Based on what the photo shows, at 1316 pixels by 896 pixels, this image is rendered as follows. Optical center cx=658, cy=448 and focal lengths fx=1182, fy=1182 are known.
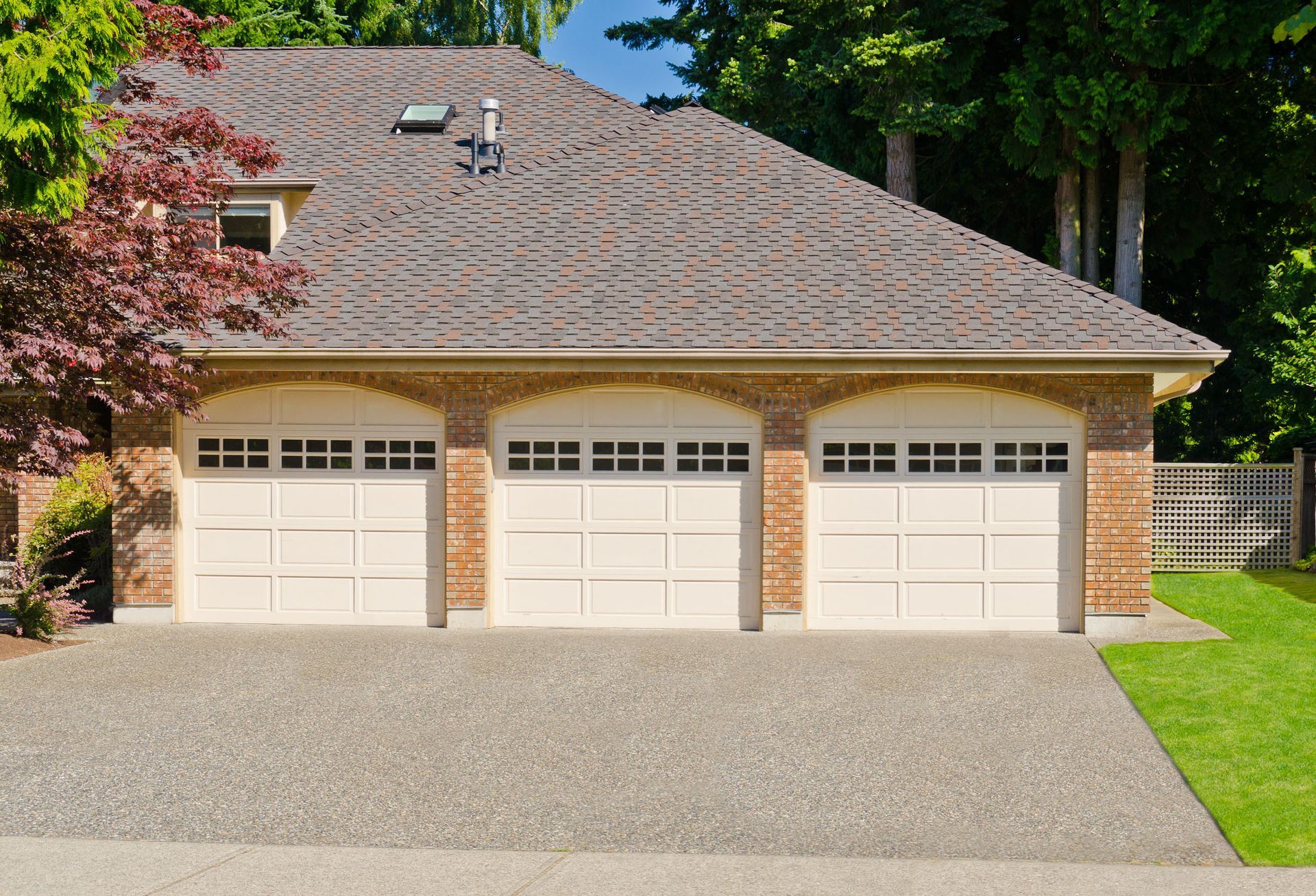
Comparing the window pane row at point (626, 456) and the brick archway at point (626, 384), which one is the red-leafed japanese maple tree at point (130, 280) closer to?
the brick archway at point (626, 384)

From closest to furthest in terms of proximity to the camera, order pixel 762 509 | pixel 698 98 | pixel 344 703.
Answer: pixel 344 703
pixel 762 509
pixel 698 98

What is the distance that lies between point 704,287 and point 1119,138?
11.3 metres

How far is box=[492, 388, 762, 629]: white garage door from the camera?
12773mm

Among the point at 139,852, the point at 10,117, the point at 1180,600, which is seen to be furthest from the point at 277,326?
the point at 1180,600

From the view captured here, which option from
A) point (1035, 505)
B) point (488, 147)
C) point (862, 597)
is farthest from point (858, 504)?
point (488, 147)

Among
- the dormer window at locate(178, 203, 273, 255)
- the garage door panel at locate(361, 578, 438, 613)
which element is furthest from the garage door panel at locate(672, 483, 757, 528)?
the dormer window at locate(178, 203, 273, 255)

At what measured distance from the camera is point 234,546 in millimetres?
13180

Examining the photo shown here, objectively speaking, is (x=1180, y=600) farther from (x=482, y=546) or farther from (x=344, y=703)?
(x=344, y=703)

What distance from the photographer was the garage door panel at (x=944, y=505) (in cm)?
1270

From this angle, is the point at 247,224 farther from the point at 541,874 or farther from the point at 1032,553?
the point at 541,874

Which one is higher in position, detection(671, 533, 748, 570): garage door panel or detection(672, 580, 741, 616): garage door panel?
detection(671, 533, 748, 570): garage door panel

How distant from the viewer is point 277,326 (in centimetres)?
1277

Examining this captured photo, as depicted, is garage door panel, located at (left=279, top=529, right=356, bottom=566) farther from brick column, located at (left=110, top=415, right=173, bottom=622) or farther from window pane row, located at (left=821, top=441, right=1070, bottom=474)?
window pane row, located at (left=821, top=441, right=1070, bottom=474)

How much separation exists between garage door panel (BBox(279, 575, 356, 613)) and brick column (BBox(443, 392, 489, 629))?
1233 mm
